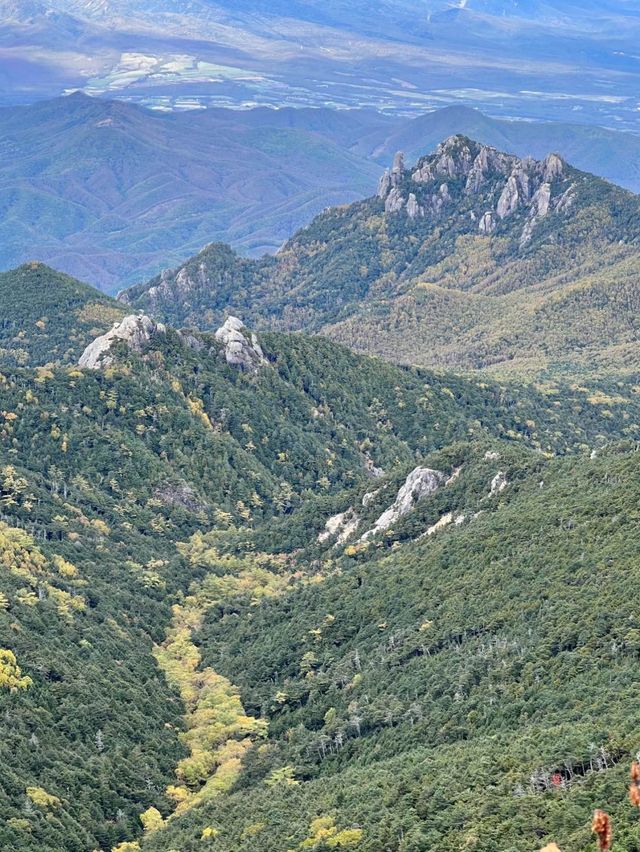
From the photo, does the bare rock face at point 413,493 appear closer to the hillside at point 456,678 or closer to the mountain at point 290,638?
the mountain at point 290,638

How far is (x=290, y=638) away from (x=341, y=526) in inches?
1338

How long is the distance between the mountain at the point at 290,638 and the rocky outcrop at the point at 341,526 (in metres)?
0.43

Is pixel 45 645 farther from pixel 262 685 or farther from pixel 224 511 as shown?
pixel 224 511

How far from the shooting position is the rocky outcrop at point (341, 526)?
523 feet

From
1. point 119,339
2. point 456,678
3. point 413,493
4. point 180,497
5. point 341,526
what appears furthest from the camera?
point 119,339

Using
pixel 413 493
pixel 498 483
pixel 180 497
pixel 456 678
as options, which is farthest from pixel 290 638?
pixel 180 497

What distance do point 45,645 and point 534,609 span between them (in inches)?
1568

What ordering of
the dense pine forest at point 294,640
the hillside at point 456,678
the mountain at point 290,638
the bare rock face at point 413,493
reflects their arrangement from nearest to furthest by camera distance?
the hillside at point 456,678 < the dense pine forest at point 294,640 < the mountain at point 290,638 < the bare rock face at point 413,493

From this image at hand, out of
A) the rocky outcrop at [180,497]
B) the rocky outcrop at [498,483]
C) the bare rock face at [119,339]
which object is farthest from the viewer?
the bare rock face at [119,339]

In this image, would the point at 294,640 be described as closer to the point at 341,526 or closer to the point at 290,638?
the point at 290,638

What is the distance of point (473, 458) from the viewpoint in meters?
155

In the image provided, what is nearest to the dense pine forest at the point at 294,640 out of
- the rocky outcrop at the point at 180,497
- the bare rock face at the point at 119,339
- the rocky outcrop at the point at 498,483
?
the rocky outcrop at the point at 180,497

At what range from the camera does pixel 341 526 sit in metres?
162

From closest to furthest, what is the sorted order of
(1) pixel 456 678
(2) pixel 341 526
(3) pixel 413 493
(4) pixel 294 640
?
(1) pixel 456 678, (4) pixel 294 640, (3) pixel 413 493, (2) pixel 341 526
